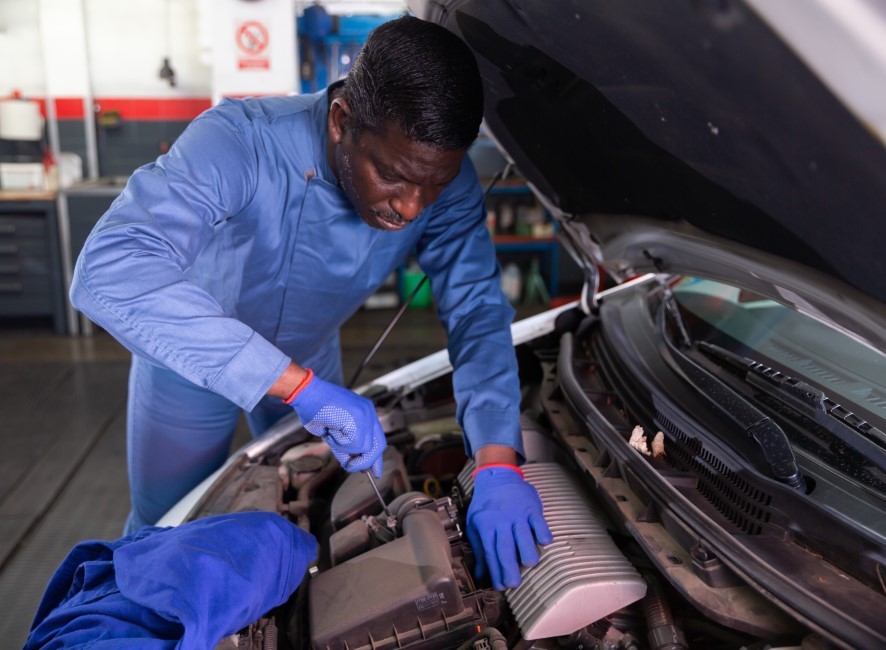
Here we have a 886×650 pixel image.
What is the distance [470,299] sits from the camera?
5.14ft

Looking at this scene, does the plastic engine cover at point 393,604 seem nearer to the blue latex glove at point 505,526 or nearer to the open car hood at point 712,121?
the blue latex glove at point 505,526

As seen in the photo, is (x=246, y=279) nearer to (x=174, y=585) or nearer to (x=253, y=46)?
(x=174, y=585)

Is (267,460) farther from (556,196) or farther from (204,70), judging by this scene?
(204,70)

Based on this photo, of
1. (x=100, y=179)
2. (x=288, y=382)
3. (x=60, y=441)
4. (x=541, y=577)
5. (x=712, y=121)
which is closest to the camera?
(x=712, y=121)

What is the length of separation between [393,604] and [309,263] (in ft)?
2.68

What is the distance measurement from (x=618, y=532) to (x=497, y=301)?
59 centimetres

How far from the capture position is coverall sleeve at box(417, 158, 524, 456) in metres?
1.42

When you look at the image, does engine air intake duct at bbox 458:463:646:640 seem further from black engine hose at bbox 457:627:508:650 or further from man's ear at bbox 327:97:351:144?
man's ear at bbox 327:97:351:144

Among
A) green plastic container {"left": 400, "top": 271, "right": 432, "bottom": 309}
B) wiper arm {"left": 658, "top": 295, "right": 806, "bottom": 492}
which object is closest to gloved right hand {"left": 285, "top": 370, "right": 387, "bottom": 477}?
wiper arm {"left": 658, "top": 295, "right": 806, "bottom": 492}

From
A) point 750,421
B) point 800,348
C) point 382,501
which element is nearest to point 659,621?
point 750,421

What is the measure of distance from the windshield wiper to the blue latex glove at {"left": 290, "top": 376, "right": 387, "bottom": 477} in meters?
0.68

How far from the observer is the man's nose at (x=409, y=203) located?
1.25m

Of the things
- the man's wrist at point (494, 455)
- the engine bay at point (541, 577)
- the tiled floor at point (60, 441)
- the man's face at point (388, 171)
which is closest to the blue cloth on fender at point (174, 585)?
the engine bay at point (541, 577)

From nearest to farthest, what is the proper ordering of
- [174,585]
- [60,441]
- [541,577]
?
[174,585]
[541,577]
[60,441]
